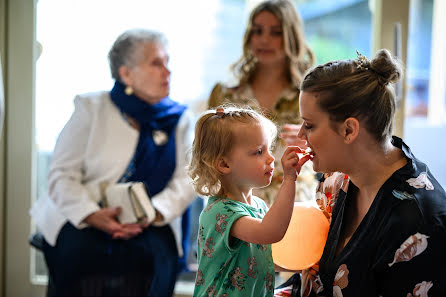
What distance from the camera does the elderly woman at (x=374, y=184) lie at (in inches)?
52.6

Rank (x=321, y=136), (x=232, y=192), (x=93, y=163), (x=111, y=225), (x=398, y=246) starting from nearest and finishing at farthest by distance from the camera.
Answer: (x=398, y=246), (x=321, y=136), (x=232, y=192), (x=111, y=225), (x=93, y=163)

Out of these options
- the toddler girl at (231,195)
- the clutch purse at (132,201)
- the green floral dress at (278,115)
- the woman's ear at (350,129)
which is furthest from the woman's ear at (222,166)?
the clutch purse at (132,201)

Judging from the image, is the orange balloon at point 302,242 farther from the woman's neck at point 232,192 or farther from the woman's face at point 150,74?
the woman's face at point 150,74

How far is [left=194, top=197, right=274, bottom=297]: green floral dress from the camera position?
4.78 feet

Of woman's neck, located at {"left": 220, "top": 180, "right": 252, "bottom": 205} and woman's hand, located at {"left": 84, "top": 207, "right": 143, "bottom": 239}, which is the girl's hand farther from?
woman's hand, located at {"left": 84, "top": 207, "right": 143, "bottom": 239}

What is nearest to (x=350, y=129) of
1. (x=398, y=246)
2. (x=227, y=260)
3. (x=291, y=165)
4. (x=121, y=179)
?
(x=291, y=165)

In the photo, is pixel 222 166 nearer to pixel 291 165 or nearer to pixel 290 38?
pixel 291 165

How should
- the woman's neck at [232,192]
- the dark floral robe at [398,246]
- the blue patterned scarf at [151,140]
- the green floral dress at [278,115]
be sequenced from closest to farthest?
the dark floral robe at [398,246]
the woman's neck at [232,192]
the green floral dress at [278,115]
the blue patterned scarf at [151,140]

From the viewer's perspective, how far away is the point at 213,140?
4.92ft

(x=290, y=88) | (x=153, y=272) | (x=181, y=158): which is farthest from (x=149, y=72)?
(x=153, y=272)

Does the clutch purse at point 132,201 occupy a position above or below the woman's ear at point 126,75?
below

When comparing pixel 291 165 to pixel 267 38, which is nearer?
pixel 291 165

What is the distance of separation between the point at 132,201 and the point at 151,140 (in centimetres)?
30

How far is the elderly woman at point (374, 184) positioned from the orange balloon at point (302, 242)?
0.18 ft
